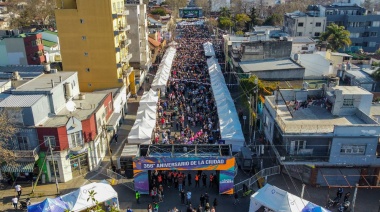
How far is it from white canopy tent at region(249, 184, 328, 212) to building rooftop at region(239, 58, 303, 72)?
2206cm

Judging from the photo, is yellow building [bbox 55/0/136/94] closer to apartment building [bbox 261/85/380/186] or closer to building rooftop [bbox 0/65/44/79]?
building rooftop [bbox 0/65/44/79]

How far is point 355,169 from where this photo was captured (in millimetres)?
26344

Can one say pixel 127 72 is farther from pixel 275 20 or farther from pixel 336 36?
pixel 275 20

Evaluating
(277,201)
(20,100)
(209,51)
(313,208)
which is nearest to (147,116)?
(20,100)

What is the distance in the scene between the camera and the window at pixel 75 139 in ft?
91.3

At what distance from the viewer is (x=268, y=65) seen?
1747 inches

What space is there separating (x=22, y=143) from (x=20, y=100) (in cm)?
352

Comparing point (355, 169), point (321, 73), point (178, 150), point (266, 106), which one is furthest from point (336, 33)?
point (178, 150)

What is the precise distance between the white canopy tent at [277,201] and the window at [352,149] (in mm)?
6087

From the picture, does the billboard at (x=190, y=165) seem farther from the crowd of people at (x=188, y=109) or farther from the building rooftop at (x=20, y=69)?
the building rooftop at (x=20, y=69)

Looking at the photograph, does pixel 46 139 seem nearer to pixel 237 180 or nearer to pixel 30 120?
pixel 30 120

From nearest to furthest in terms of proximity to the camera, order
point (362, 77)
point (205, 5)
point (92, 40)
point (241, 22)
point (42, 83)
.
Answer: point (42, 83), point (362, 77), point (92, 40), point (241, 22), point (205, 5)

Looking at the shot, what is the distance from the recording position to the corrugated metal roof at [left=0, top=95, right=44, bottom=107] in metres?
26.6

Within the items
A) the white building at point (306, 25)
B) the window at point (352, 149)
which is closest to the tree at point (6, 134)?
the window at point (352, 149)
